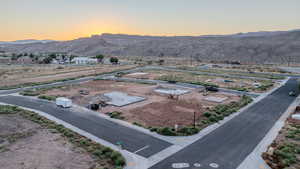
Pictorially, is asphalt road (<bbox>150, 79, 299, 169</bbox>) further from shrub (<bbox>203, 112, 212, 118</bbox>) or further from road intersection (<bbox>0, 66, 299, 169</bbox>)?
shrub (<bbox>203, 112, 212, 118</bbox>)

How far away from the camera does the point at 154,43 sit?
187750mm

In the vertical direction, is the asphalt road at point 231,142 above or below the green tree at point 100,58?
below

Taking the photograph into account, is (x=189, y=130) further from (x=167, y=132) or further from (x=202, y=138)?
(x=167, y=132)

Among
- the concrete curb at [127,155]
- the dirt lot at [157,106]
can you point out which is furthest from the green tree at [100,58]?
the concrete curb at [127,155]

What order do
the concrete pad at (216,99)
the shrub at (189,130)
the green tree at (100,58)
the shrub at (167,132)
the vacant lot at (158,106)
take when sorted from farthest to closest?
the green tree at (100,58), the concrete pad at (216,99), the vacant lot at (158,106), the shrub at (189,130), the shrub at (167,132)

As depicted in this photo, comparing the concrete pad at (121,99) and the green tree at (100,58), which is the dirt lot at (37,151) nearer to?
the concrete pad at (121,99)

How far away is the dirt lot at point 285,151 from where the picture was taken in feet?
48.4

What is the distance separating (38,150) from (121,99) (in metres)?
18.8

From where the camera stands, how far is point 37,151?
1691 centimetres

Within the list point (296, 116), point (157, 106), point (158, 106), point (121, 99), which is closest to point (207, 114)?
point (158, 106)

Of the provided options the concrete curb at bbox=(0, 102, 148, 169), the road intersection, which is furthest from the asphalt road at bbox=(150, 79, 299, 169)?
the concrete curb at bbox=(0, 102, 148, 169)

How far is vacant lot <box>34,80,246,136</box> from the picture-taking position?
81.5ft

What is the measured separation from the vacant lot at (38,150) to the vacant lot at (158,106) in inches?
336

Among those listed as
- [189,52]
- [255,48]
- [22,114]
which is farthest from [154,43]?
[22,114]
